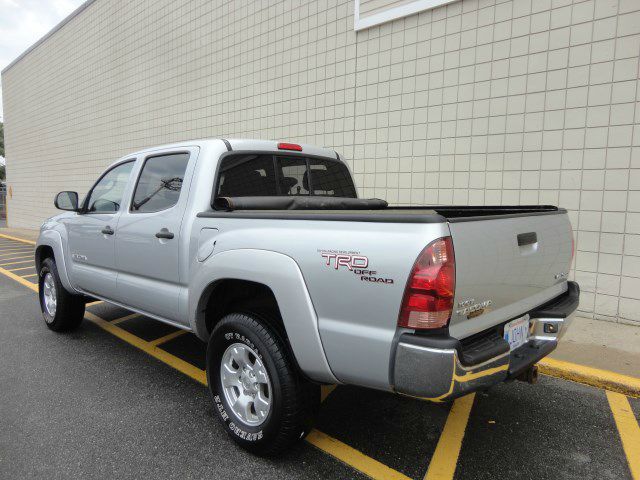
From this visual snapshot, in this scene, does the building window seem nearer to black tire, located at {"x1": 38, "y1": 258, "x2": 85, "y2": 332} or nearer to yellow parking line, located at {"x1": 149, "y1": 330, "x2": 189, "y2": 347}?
yellow parking line, located at {"x1": 149, "y1": 330, "x2": 189, "y2": 347}

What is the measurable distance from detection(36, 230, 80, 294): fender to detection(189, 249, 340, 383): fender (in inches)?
108

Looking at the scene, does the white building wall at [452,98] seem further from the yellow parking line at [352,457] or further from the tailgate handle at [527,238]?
the yellow parking line at [352,457]

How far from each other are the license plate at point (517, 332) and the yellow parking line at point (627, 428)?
38.5 inches

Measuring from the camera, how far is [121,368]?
388cm

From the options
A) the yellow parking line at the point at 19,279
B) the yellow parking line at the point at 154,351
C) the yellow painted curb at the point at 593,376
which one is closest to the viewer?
the yellow painted curb at the point at 593,376

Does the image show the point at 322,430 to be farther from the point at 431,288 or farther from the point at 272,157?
the point at 272,157

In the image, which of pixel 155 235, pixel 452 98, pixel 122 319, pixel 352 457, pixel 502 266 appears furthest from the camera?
pixel 452 98

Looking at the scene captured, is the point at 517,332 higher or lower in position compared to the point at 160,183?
lower

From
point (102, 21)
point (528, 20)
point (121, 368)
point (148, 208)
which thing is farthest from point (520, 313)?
point (102, 21)

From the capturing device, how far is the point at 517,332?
7.84ft

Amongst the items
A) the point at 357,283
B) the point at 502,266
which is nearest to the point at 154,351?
the point at 357,283

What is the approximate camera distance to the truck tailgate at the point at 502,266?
1953 mm

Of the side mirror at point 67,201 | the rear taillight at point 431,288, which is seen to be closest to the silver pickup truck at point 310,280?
the rear taillight at point 431,288

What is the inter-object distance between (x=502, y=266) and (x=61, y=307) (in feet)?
14.9
